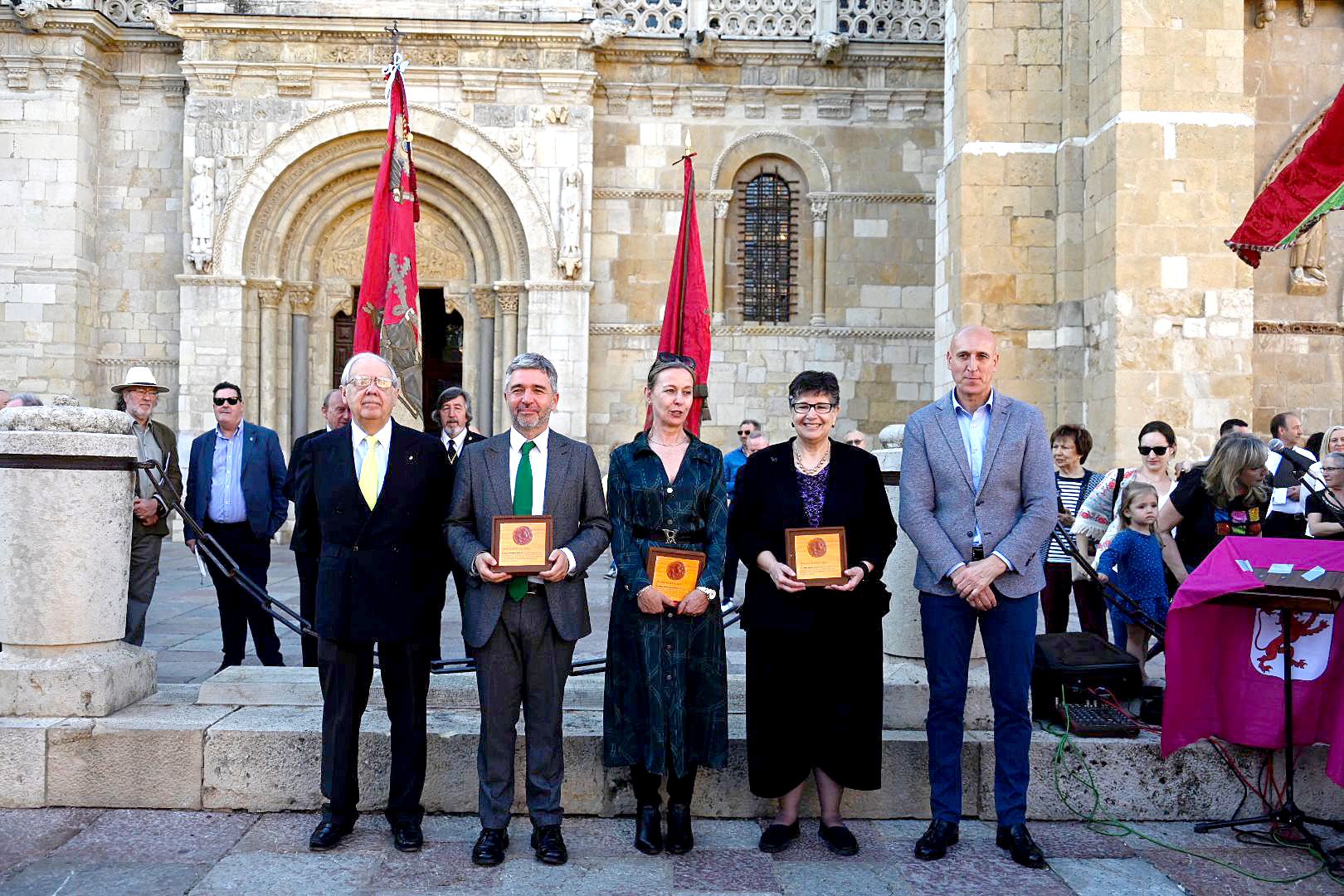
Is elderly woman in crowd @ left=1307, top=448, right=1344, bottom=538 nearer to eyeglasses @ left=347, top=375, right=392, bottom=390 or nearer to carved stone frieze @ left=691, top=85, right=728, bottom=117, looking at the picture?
eyeglasses @ left=347, top=375, right=392, bottom=390

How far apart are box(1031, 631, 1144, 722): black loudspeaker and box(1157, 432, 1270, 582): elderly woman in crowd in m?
0.85

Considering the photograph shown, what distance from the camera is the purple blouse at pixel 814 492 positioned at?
4.37m

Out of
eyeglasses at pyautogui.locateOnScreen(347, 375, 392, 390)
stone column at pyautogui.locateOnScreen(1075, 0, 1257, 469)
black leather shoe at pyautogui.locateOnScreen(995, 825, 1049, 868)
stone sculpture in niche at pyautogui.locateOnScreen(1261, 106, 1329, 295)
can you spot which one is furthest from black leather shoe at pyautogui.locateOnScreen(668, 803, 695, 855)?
stone sculpture in niche at pyautogui.locateOnScreen(1261, 106, 1329, 295)

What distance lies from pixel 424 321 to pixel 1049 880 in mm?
13883

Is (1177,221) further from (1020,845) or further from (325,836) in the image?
(325,836)

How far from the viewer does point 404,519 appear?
168 inches

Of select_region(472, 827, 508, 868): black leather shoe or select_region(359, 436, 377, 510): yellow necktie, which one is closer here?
select_region(472, 827, 508, 868): black leather shoe

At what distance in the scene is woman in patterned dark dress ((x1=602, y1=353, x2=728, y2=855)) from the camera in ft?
13.9

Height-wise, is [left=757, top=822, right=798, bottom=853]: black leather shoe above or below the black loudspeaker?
below

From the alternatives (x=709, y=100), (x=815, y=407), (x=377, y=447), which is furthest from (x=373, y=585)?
(x=709, y=100)

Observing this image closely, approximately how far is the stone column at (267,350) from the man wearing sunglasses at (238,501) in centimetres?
834

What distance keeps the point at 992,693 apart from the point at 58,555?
13.2ft

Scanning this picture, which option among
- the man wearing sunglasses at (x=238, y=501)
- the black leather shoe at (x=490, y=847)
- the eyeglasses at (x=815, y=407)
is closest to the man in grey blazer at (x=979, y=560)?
the eyeglasses at (x=815, y=407)

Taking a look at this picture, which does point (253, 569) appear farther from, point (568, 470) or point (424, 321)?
point (424, 321)
